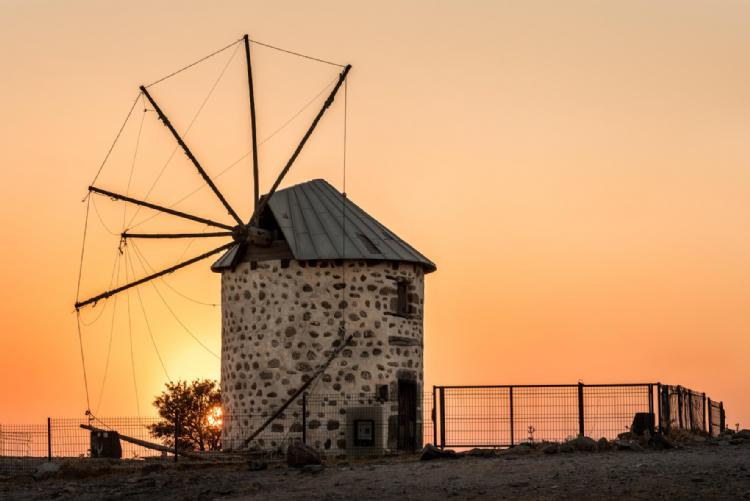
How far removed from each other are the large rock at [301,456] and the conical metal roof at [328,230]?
343 inches

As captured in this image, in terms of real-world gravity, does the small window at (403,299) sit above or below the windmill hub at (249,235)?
below

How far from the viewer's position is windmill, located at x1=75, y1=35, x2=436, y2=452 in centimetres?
4362

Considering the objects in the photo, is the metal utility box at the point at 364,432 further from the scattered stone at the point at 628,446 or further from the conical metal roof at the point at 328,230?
the scattered stone at the point at 628,446

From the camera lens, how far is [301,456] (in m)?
36.5

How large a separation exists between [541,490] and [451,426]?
11901 mm

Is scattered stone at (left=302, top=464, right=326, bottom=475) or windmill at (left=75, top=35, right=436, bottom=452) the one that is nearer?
scattered stone at (left=302, top=464, right=326, bottom=475)

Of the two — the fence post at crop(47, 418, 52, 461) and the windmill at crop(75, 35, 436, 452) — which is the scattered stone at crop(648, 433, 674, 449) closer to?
the windmill at crop(75, 35, 436, 452)

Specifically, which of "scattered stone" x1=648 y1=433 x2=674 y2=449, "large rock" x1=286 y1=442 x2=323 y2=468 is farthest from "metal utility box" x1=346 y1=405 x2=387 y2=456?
"scattered stone" x1=648 y1=433 x2=674 y2=449

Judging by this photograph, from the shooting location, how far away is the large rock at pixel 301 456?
3644cm

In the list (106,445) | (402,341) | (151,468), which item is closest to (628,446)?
(402,341)

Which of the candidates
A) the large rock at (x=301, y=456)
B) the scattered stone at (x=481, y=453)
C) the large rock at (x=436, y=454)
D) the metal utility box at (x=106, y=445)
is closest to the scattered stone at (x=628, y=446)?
the scattered stone at (x=481, y=453)

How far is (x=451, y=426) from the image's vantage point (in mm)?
40969

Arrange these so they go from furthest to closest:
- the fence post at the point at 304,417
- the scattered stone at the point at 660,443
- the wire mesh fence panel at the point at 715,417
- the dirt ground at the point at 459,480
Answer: the wire mesh fence panel at the point at 715,417
the fence post at the point at 304,417
the scattered stone at the point at 660,443
the dirt ground at the point at 459,480

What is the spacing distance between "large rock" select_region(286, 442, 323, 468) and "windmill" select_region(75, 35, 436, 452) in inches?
247
